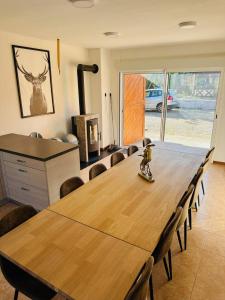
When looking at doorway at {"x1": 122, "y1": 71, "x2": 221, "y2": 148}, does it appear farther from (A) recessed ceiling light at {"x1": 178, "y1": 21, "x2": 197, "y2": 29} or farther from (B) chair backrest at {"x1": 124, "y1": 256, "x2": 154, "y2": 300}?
(B) chair backrest at {"x1": 124, "y1": 256, "x2": 154, "y2": 300}

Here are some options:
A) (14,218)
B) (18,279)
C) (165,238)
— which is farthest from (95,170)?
(18,279)

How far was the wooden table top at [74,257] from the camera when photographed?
1.07 meters

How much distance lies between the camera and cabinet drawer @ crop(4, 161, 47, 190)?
8.66ft

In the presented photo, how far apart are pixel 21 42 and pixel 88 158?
2.59 metres

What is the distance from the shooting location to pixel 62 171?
280 centimetres

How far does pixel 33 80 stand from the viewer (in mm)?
3854

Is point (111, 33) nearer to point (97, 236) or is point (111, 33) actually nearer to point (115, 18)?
point (115, 18)

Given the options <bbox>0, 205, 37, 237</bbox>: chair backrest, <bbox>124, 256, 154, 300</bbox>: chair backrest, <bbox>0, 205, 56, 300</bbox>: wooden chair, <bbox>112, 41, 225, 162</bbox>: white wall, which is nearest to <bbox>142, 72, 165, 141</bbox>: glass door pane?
<bbox>112, 41, 225, 162</bbox>: white wall

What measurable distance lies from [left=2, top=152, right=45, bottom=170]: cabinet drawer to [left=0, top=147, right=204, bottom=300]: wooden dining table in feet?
2.56

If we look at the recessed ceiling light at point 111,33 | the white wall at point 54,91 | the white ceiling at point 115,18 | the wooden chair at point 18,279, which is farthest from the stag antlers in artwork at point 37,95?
the wooden chair at point 18,279

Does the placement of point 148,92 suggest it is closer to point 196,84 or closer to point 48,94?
point 196,84

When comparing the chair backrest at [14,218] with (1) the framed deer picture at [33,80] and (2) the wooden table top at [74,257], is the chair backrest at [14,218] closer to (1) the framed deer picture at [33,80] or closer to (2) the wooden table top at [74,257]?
(2) the wooden table top at [74,257]

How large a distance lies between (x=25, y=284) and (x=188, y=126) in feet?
15.9

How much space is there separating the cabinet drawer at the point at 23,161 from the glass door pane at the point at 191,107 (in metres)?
3.58
